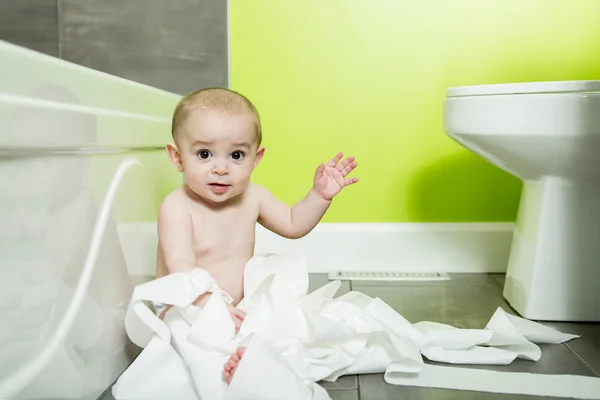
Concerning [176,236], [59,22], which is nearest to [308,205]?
[176,236]

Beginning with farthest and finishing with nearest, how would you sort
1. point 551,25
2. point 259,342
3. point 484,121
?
point 551,25
point 484,121
point 259,342

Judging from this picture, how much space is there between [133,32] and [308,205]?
96cm

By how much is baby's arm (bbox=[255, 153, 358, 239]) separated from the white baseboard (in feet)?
2.07

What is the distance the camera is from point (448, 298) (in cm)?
172

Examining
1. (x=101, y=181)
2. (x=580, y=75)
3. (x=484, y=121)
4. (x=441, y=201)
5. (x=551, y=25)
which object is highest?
(x=551, y=25)

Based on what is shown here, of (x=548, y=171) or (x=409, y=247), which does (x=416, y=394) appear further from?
(x=409, y=247)

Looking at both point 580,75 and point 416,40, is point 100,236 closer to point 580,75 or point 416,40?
point 416,40

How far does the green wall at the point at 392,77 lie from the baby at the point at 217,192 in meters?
0.69

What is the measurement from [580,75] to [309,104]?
0.82 m

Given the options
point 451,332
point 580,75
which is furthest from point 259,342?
point 580,75

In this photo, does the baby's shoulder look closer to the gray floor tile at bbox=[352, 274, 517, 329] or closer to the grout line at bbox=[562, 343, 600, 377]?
the gray floor tile at bbox=[352, 274, 517, 329]

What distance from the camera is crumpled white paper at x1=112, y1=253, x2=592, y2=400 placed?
1.00 m

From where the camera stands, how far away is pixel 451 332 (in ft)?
4.15

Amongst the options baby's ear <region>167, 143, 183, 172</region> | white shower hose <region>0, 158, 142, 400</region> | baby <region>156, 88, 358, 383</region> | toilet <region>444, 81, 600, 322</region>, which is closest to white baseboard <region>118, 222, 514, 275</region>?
toilet <region>444, 81, 600, 322</region>
